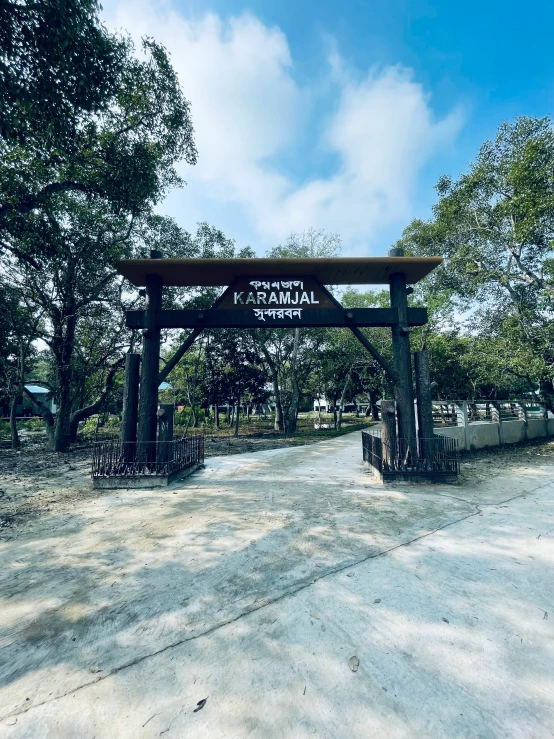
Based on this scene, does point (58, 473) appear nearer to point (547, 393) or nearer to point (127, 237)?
point (127, 237)

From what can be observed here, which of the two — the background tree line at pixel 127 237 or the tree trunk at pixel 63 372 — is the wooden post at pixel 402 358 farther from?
the tree trunk at pixel 63 372

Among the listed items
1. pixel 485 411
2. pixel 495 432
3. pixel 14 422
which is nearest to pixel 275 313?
pixel 495 432

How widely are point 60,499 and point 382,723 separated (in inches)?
257

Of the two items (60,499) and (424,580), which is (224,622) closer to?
(424,580)

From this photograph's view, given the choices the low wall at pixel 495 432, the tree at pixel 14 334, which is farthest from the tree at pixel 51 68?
the low wall at pixel 495 432

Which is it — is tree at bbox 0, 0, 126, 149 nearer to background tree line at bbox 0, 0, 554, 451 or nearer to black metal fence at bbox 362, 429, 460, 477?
background tree line at bbox 0, 0, 554, 451

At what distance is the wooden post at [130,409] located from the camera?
7.58 metres

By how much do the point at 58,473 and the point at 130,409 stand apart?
318cm

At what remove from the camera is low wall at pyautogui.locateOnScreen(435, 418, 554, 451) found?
39.5ft

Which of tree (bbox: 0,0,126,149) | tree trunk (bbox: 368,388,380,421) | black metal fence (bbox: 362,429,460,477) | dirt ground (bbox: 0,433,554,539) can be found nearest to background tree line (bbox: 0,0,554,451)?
tree (bbox: 0,0,126,149)

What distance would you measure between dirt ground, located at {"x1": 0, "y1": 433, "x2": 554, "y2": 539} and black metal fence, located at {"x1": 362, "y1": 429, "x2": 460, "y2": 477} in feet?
2.66

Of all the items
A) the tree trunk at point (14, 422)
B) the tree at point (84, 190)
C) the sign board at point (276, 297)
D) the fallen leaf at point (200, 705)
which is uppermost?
the tree at point (84, 190)

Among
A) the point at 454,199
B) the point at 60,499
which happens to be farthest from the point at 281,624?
the point at 454,199

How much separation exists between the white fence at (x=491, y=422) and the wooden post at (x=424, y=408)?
12.5ft
